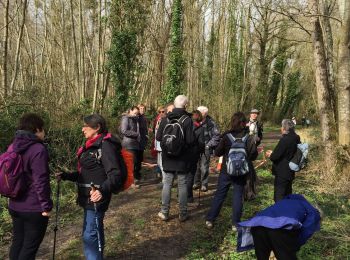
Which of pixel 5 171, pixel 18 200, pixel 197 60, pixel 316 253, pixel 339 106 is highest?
pixel 197 60

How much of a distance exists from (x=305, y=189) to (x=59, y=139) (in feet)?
19.4

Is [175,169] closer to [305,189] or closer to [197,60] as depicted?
[305,189]

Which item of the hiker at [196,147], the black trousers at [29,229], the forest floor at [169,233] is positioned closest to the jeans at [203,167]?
the forest floor at [169,233]

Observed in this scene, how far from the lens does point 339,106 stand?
1026 cm

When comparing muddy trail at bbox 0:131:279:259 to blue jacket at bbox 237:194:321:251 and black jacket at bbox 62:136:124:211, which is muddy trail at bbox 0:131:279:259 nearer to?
black jacket at bbox 62:136:124:211

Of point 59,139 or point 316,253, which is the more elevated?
point 59,139

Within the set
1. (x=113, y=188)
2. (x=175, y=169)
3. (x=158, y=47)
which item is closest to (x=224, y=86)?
(x=158, y=47)

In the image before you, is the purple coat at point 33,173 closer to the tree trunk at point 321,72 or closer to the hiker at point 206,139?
Answer: the hiker at point 206,139

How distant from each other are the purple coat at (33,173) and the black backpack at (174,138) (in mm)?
2356

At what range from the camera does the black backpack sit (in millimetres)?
6051

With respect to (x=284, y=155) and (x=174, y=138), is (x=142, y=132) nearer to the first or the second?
(x=174, y=138)

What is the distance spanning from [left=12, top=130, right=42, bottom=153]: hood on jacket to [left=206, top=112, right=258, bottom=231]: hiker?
295cm

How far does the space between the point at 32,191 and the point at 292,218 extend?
100 inches

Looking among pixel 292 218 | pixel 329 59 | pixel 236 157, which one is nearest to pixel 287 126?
pixel 236 157
